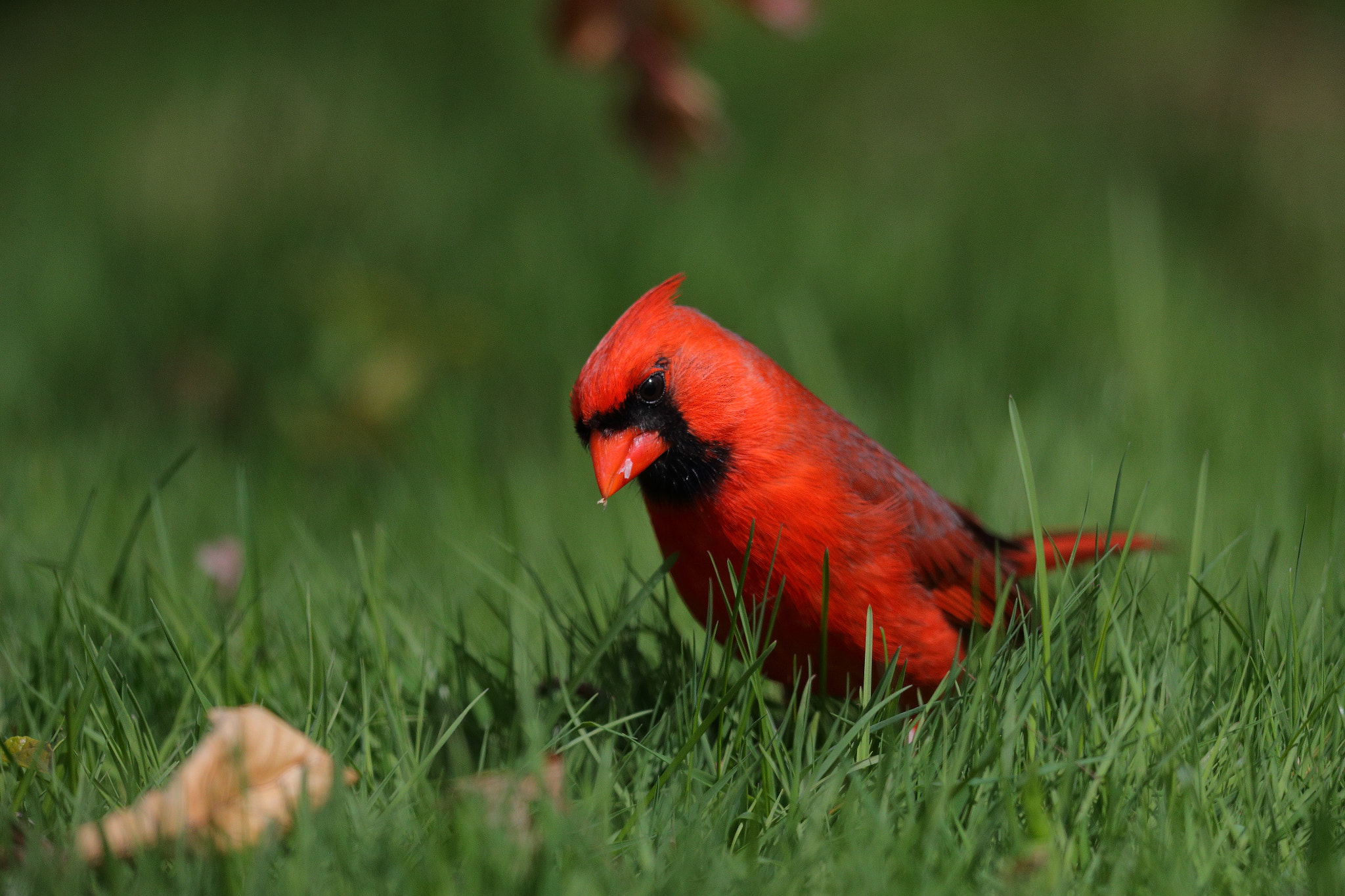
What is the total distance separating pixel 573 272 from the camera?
461cm

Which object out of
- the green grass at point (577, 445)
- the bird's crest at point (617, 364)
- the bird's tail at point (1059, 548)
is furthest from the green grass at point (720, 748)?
the bird's crest at point (617, 364)

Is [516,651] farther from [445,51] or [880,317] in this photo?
[445,51]

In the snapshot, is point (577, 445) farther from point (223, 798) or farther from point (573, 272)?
point (223, 798)

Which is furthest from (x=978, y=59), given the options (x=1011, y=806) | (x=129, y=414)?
(x=1011, y=806)

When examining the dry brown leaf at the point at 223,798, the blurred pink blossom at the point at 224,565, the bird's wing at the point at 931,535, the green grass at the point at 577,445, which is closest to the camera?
the dry brown leaf at the point at 223,798

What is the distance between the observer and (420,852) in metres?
1.57

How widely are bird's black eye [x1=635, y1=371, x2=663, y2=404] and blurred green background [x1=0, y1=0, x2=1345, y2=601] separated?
0.44 meters

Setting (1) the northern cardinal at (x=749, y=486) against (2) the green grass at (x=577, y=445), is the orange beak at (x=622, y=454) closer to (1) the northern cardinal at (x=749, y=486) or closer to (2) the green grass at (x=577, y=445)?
(1) the northern cardinal at (x=749, y=486)

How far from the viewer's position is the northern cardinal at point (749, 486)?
6.55 feet

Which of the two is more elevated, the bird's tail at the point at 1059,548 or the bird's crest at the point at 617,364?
the bird's crest at the point at 617,364

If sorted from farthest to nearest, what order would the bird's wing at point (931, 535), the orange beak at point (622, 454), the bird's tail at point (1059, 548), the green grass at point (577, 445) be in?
the bird's tail at point (1059, 548) → the bird's wing at point (931, 535) → the orange beak at point (622, 454) → the green grass at point (577, 445)

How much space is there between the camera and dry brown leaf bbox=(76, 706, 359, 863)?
1456 millimetres

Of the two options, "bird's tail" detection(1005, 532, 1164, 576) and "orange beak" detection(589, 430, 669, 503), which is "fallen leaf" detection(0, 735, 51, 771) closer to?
"orange beak" detection(589, 430, 669, 503)

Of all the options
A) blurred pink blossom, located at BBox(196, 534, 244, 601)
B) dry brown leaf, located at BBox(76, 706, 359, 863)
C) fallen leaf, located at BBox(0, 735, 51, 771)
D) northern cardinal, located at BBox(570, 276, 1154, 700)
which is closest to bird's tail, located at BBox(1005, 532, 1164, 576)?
northern cardinal, located at BBox(570, 276, 1154, 700)
